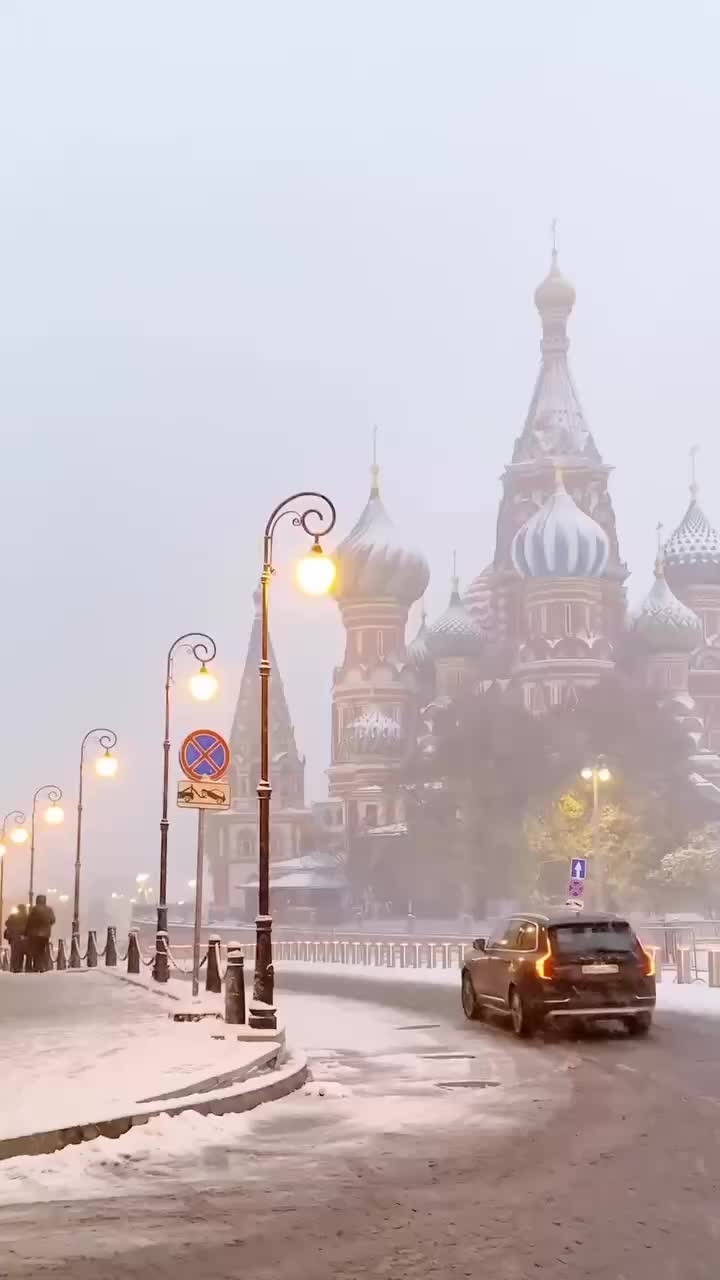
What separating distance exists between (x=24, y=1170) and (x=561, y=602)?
3719 inches

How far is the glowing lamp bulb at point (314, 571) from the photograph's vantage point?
18344 mm

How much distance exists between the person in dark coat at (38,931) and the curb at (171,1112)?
2060cm

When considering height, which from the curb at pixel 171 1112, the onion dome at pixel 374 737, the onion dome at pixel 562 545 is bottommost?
the curb at pixel 171 1112

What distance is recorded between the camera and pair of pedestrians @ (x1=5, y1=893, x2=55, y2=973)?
3462cm

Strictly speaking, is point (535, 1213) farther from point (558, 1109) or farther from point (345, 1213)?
point (558, 1109)

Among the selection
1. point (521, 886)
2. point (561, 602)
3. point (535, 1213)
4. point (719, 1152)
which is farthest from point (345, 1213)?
point (561, 602)

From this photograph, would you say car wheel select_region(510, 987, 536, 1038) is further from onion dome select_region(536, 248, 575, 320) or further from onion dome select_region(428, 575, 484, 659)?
onion dome select_region(536, 248, 575, 320)

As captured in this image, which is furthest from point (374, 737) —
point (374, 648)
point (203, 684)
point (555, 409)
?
point (203, 684)

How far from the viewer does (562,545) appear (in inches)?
4053

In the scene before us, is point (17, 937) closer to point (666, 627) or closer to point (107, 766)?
point (107, 766)

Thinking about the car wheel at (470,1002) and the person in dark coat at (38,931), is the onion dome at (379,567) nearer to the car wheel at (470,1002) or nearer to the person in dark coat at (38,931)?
the person in dark coat at (38,931)

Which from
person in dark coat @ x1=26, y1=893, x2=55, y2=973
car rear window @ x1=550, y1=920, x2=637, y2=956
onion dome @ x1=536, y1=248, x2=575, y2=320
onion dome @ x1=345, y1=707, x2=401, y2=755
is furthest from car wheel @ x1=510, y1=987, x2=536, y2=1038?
onion dome @ x1=536, y1=248, x2=575, y2=320

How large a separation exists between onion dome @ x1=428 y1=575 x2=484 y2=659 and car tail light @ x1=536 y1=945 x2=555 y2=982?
9131 cm

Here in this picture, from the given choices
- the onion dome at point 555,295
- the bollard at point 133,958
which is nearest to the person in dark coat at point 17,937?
the bollard at point 133,958
